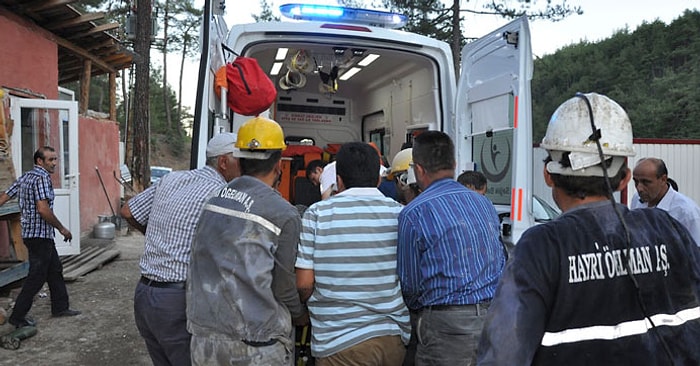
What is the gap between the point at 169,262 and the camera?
104 inches

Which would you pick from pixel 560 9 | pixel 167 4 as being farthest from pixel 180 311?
pixel 167 4

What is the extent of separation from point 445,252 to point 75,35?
31.8ft

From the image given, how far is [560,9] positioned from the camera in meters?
15.1

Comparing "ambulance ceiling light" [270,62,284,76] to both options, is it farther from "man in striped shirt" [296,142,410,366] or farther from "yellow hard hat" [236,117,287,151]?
"man in striped shirt" [296,142,410,366]

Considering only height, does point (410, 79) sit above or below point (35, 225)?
above

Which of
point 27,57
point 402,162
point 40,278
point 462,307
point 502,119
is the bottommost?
point 40,278

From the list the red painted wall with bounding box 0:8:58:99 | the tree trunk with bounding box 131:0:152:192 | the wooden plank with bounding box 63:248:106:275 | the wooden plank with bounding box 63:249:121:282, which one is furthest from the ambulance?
the tree trunk with bounding box 131:0:152:192

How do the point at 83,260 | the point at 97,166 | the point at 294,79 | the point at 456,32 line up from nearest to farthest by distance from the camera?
the point at 294,79 → the point at 83,260 → the point at 97,166 → the point at 456,32

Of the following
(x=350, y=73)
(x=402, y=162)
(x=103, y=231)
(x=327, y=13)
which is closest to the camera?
(x=402, y=162)

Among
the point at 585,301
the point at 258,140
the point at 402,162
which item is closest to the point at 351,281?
the point at 258,140

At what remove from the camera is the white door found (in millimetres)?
7777

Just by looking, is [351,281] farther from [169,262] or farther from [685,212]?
[685,212]

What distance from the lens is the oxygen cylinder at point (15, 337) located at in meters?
4.95

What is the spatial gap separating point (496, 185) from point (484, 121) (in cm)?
51
